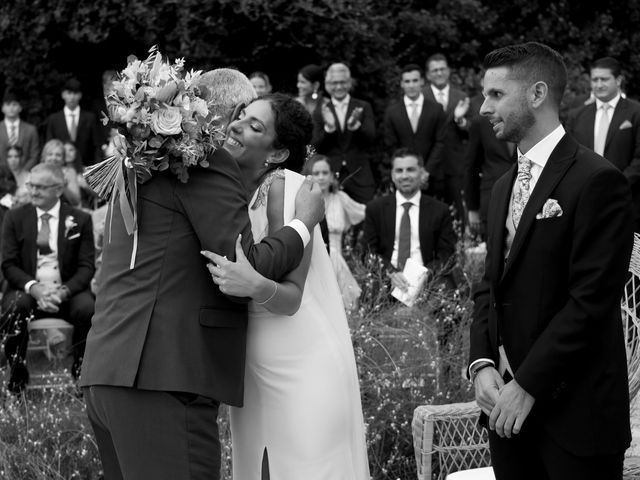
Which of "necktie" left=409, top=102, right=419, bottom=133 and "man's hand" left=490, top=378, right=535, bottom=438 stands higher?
"necktie" left=409, top=102, right=419, bottom=133

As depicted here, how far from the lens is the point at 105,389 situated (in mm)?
3648

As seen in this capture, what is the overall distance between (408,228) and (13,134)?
25.1ft

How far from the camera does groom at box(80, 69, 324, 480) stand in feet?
11.8

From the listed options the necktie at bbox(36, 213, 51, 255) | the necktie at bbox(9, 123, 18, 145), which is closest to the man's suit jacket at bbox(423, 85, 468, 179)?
the necktie at bbox(36, 213, 51, 255)

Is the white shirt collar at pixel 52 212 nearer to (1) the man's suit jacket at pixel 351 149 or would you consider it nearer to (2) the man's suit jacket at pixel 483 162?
(1) the man's suit jacket at pixel 351 149

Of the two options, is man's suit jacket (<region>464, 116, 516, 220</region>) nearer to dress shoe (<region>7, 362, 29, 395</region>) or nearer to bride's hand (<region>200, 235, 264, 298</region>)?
dress shoe (<region>7, 362, 29, 395</region>)

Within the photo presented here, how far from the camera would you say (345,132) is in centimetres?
1117

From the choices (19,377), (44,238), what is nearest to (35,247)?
(44,238)

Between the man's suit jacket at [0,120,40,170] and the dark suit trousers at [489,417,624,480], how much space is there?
11120 millimetres

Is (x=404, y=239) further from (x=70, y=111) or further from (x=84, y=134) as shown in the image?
(x=70, y=111)

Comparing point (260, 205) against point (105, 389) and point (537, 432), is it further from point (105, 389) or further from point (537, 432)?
point (537, 432)

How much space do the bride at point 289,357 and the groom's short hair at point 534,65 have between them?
866mm

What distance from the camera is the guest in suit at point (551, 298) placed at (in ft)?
11.2

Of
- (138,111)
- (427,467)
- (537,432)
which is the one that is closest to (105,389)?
(138,111)
